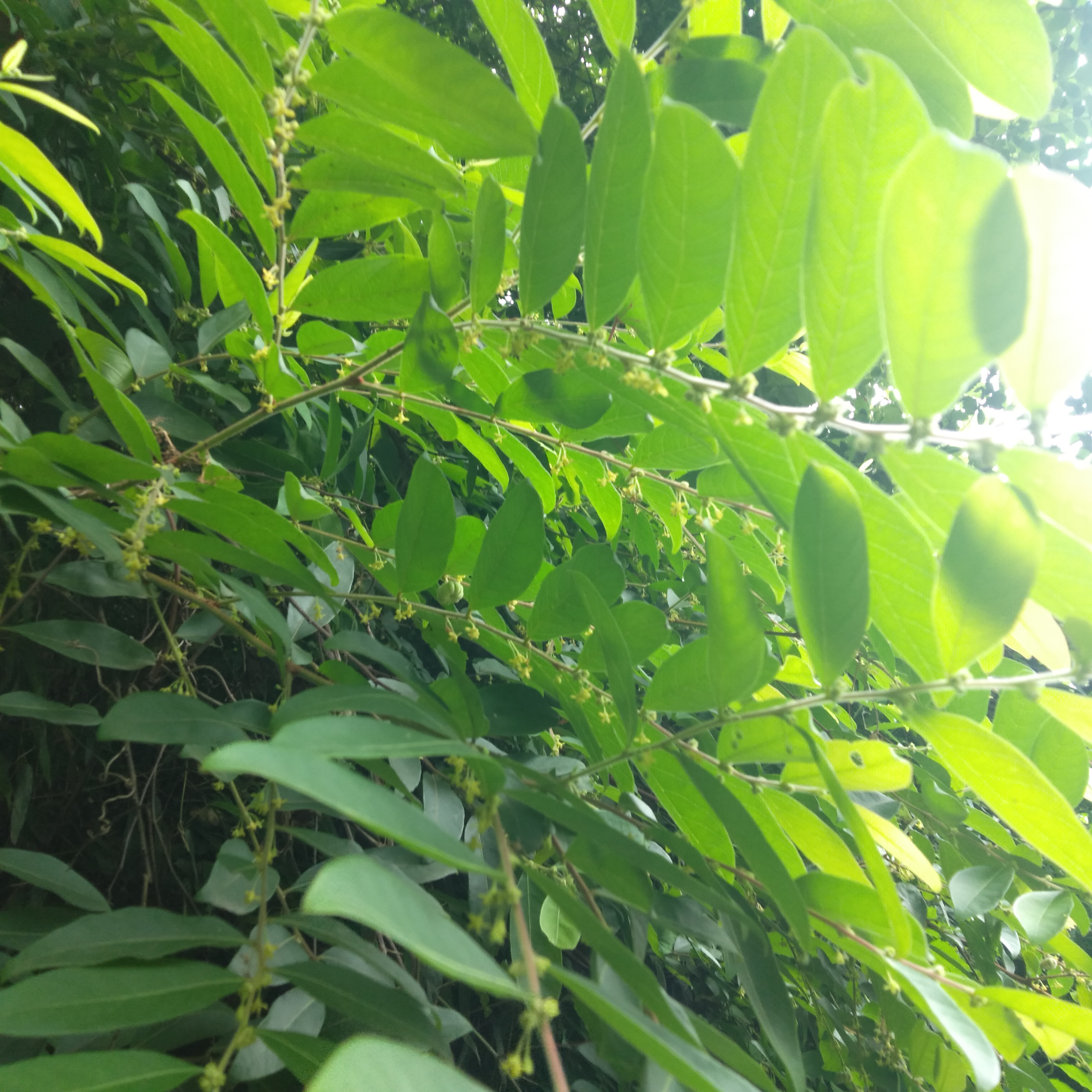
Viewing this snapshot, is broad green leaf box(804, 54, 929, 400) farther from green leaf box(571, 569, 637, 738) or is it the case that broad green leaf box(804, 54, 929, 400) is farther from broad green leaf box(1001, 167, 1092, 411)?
green leaf box(571, 569, 637, 738)

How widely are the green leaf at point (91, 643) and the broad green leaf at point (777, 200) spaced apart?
635 mm

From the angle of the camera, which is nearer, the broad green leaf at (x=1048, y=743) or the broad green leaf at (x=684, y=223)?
the broad green leaf at (x=684, y=223)

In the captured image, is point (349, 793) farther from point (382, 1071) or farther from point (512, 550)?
point (512, 550)

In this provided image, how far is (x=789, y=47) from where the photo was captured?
0.39 metres

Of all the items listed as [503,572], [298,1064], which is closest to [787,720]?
[503,572]

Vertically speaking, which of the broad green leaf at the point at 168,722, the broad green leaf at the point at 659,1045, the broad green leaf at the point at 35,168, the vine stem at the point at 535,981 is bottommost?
the broad green leaf at the point at 168,722

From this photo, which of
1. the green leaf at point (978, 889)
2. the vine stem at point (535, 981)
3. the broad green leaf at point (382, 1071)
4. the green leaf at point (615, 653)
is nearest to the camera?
the broad green leaf at point (382, 1071)

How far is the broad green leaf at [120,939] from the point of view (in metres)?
0.45

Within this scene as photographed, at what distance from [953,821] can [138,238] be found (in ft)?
4.73

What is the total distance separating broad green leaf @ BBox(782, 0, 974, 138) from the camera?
1.59 ft

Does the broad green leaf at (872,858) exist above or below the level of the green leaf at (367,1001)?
above

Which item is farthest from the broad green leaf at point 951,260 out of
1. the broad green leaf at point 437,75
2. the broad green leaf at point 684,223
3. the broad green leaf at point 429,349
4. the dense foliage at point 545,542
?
the broad green leaf at point 429,349

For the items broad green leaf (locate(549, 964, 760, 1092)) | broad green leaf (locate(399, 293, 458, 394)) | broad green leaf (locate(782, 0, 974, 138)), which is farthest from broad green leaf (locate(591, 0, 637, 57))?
broad green leaf (locate(549, 964, 760, 1092))

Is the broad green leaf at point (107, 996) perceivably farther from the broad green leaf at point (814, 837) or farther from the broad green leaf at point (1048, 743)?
the broad green leaf at point (1048, 743)
